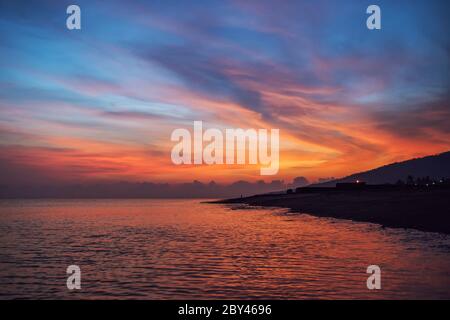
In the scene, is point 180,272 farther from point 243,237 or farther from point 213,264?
point 243,237

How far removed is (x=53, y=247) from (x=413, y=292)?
2687cm

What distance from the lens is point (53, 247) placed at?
3522 centimetres

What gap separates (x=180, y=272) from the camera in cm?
2264

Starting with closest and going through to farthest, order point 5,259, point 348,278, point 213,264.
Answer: point 348,278
point 213,264
point 5,259

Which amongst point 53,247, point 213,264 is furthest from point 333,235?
point 53,247
